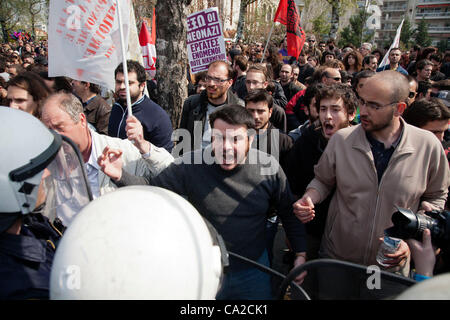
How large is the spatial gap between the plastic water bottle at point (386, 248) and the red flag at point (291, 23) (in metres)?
5.18

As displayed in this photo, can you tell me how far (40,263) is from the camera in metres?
1.29

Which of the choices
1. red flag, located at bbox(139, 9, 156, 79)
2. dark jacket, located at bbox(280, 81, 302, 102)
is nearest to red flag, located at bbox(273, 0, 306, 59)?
dark jacket, located at bbox(280, 81, 302, 102)

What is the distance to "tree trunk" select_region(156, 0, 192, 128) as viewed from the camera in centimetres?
505

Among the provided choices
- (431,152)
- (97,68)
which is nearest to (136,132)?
(97,68)

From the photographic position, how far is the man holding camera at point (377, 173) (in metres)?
2.05

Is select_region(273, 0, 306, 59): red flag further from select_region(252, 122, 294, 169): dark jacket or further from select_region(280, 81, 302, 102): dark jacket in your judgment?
select_region(252, 122, 294, 169): dark jacket

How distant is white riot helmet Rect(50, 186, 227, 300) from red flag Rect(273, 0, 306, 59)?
6022 mm

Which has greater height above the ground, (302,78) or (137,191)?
(302,78)

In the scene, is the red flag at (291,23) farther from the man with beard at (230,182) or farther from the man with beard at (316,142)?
the man with beard at (230,182)

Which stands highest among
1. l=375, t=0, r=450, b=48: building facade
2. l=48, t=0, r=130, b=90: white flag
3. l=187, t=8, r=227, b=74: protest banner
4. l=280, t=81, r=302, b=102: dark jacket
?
l=375, t=0, r=450, b=48: building facade

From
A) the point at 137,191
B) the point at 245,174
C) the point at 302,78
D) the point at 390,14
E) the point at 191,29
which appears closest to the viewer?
the point at 137,191
